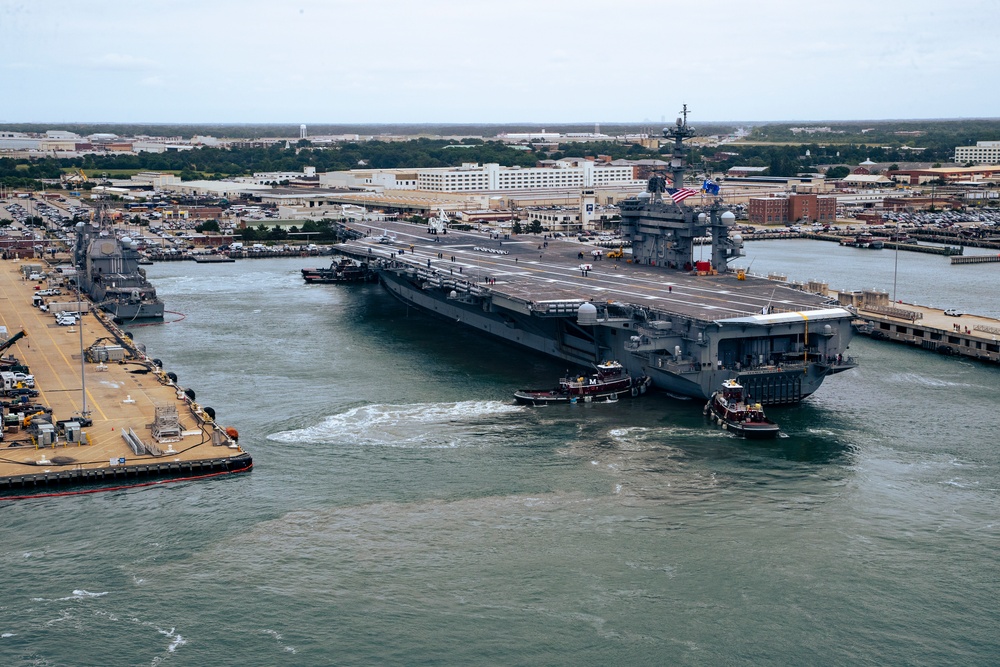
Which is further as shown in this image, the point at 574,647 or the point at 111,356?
the point at 111,356

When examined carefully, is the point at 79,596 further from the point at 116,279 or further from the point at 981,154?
the point at 981,154

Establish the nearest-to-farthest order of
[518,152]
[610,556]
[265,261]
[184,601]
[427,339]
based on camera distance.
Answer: [184,601] < [610,556] < [427,339] < [265,261] < [518,152]

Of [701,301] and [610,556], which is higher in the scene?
[701,301]

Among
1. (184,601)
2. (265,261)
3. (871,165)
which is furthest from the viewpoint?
(871,165)

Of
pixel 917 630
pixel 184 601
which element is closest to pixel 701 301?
pixel 917 630

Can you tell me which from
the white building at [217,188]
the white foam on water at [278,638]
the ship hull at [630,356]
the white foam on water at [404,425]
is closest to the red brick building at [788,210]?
the white building at [217,188]

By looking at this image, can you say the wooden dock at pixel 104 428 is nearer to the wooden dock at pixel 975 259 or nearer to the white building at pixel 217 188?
the wooden dock at pixel 975 259

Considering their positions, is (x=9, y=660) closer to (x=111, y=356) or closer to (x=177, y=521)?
(x=177, y=521)
